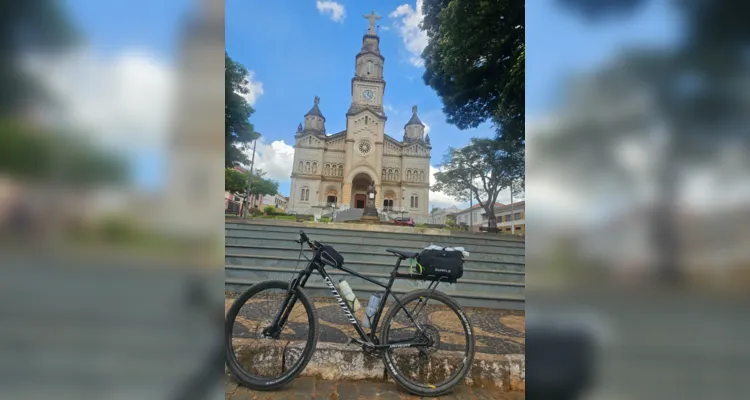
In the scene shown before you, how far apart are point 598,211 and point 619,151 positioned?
0.49 ft

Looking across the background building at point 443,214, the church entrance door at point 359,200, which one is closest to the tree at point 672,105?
the background building at point 443,214

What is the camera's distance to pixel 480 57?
6797mm

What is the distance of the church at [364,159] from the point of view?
3616 centimetres

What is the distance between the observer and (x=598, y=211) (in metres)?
0.73

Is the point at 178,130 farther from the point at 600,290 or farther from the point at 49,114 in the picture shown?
the point at 600,290

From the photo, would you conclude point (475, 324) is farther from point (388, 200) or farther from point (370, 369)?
point (388, 200)

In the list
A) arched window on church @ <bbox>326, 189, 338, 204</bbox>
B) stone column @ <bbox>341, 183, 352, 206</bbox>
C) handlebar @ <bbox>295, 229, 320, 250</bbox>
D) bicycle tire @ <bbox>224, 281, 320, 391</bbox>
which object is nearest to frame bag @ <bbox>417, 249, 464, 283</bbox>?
handlebar @ <bbox>295, 229, 320, 250</bbox>

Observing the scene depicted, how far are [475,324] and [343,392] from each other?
2209 mm

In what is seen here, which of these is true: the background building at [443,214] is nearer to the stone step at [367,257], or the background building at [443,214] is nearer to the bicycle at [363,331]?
the stone step at [367,257]

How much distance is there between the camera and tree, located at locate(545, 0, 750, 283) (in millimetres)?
694

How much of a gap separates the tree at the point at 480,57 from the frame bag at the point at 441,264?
3068mm

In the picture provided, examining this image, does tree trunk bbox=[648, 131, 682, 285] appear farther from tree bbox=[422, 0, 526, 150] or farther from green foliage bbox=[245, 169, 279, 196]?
green foliage bbox=[245, 169, 279, 196]

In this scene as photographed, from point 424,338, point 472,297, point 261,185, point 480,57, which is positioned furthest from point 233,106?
point 261,185

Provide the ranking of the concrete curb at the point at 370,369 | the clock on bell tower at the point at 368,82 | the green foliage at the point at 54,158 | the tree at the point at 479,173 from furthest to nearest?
the clock on bell tower at the point at 368,82 → the tree at the point at 479,173 → the concrete curb at the point at 370,369 → the green foliage at the point at 54,158
